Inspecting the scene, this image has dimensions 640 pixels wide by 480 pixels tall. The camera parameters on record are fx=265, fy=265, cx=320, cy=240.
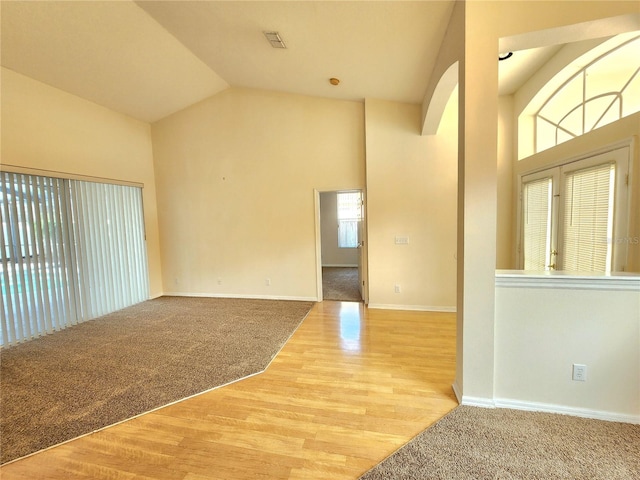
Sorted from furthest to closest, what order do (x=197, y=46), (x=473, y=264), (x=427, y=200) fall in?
1. (x=427, y=200)
2. (x=197, y=46)
3. (x=473, y=264)

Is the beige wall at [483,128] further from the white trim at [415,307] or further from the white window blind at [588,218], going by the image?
the white trim at [415,307]

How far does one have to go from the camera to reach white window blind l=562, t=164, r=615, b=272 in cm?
249

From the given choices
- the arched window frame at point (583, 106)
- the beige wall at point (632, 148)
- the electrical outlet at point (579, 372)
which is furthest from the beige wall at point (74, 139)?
the arched window frame at point (583, 106)

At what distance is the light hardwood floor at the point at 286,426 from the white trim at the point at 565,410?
0.40 metres

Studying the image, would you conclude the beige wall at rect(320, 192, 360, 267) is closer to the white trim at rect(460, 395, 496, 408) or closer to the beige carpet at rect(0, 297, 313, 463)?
the beige carpet at rect(0, 297, 313, 463)

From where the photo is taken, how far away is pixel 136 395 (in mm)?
2238

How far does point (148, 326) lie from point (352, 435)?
3.32m

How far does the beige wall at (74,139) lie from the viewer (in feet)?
10.4

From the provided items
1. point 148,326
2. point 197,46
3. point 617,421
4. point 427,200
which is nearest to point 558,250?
point 427,200

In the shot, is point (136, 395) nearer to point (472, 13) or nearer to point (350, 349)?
point (350, 349)

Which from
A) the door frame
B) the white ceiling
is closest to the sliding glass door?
the white ceiling

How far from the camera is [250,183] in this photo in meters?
4.84

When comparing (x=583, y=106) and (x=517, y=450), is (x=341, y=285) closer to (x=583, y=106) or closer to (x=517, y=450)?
(x=517, y=450)

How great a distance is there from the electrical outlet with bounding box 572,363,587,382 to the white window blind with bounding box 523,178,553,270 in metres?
1.89
